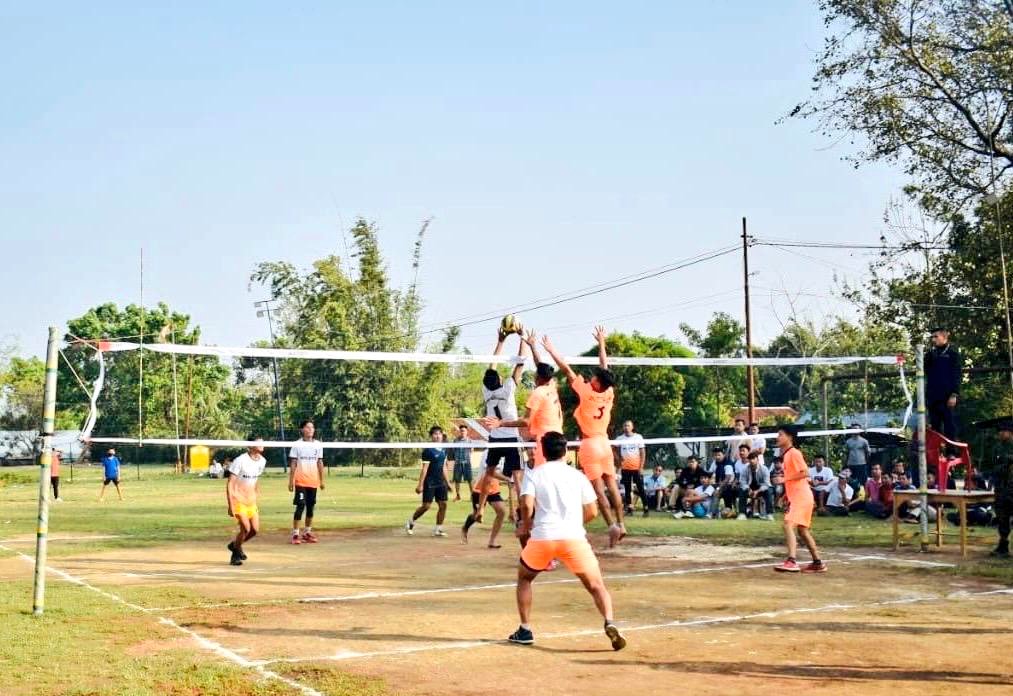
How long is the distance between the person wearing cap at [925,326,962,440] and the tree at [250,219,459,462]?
142 ft

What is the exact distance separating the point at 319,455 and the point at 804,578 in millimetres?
8658

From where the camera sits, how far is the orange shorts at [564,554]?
28.4ft

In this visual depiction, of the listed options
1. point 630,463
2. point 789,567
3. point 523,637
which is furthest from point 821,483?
point 523,637

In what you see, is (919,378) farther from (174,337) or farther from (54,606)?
(174,337)

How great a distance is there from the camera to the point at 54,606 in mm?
10992

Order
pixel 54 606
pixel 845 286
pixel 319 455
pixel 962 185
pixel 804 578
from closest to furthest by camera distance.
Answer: pixel 54 606, pixel 804 578, pixel 319 455, pixel 962 185, pixel 845 286

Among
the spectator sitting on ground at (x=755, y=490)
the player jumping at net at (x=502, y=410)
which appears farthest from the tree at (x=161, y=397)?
the player jumping at net at (x=502, y=410)

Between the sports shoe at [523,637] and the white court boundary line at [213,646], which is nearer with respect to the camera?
the white court boundary line at [213,646]

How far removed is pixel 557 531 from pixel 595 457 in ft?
16.5

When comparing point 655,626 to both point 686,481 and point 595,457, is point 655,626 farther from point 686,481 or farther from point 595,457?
point 686,481

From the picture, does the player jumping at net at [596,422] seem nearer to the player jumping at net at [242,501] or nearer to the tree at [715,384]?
the player jumping at net at [242,501]

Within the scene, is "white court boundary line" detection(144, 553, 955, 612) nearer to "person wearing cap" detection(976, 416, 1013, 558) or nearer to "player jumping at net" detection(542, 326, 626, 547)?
"player jumping at net" detection(542, 326, 626, 547)

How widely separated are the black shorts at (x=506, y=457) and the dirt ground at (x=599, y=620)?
135 cm

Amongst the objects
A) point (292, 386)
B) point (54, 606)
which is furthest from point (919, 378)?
point (292, 386)
